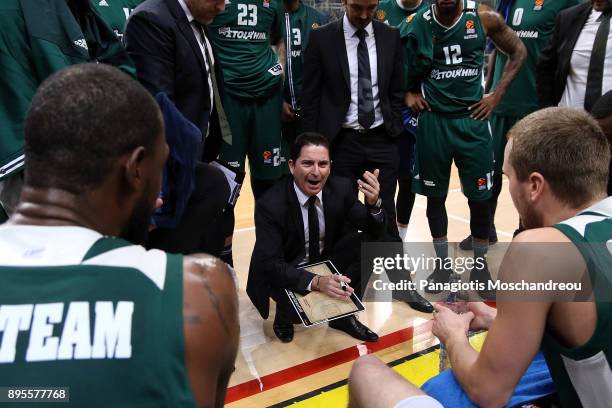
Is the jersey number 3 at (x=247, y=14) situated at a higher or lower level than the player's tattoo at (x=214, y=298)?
higher

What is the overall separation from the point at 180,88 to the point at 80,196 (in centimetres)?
174

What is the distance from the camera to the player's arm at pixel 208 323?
3.04ft

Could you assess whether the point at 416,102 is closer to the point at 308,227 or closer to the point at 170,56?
the point at 308,227

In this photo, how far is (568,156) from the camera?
156cm

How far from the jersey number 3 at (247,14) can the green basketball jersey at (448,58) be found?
1.00 metres

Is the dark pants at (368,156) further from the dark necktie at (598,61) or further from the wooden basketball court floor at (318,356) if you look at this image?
the dark necktie at (598,61)

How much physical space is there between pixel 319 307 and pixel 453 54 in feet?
6.04

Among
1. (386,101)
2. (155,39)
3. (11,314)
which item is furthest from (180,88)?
(11,314)

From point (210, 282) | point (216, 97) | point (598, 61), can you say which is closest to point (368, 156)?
point (216, 97)

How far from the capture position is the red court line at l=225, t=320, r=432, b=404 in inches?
101

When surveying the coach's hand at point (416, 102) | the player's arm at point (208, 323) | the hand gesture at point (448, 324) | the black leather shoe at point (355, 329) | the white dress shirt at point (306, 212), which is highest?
the player's arm at point (208, 323)

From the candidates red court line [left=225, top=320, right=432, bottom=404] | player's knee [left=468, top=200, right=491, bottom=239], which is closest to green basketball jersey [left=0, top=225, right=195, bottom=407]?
red court line [left=225, top=320, right=432, bottom=404]

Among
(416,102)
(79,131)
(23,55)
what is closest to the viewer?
(79,131)

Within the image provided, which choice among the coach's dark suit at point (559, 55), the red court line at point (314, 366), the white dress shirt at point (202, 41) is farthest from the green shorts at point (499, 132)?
the white dress shirt at point (202, 41)
